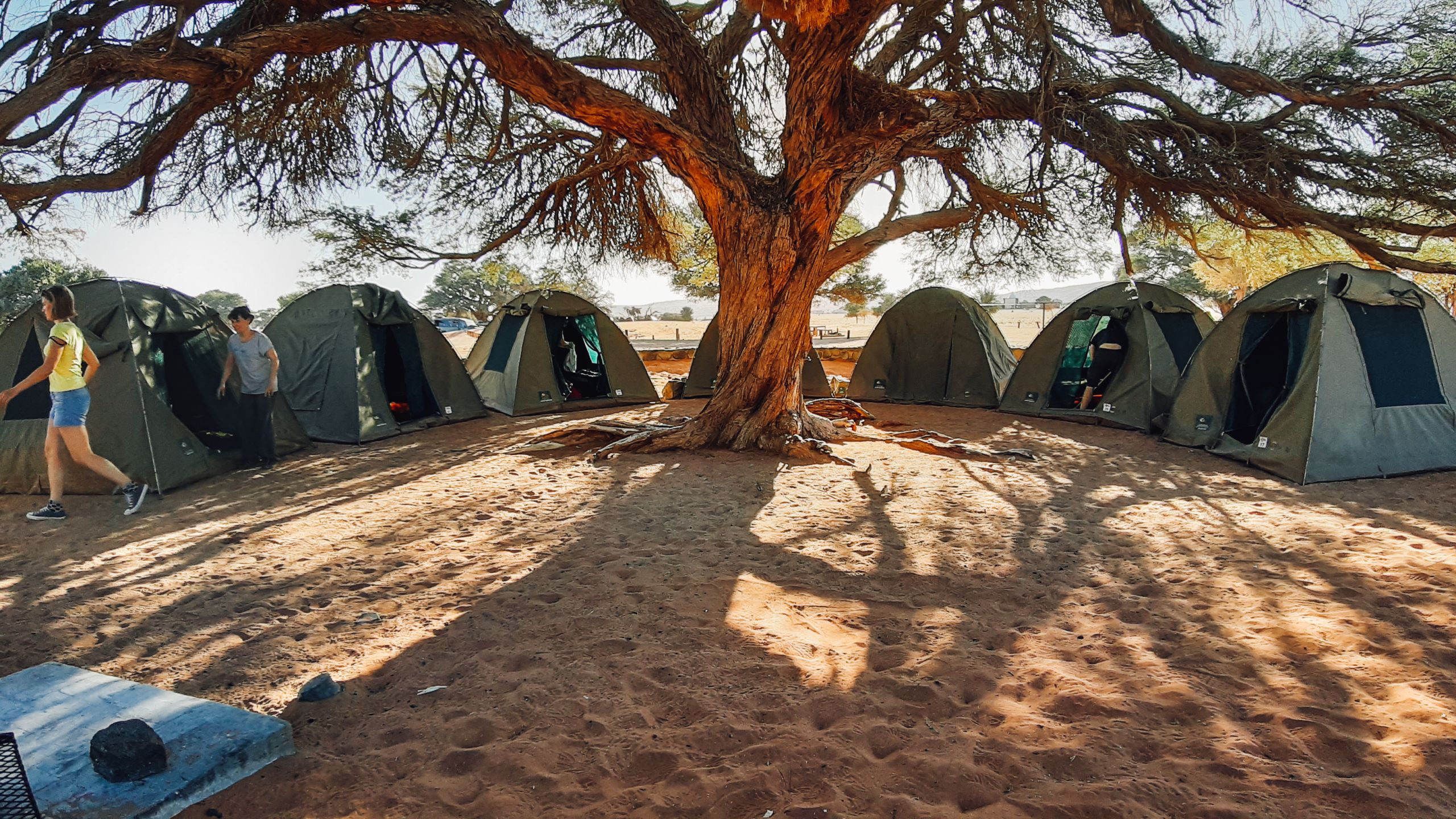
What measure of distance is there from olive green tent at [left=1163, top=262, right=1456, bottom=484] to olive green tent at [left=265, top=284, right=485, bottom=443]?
31.6ft

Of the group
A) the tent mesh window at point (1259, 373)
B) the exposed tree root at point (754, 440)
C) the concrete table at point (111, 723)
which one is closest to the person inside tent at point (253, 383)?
the exposed tree root at point (754, 440)

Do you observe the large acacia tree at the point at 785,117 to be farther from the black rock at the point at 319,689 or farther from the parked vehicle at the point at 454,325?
the parked vehicle at the point at 454,325

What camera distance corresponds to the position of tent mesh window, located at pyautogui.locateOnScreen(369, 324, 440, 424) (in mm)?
10195

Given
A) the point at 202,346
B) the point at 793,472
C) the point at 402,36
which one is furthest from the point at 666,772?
the point at 202,346

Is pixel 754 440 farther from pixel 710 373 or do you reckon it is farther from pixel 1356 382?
pixel 1356 382

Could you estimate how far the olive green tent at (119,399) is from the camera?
21.6 feet

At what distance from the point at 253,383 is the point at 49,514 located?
2.06 metres

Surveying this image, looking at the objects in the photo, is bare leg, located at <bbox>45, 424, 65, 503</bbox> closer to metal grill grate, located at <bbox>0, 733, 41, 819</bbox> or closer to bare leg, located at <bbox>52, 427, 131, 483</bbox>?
bare leg, located at <bbox>52, 427, 131, 483</bbox>

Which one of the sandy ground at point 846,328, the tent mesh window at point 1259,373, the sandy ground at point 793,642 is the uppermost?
the sandy ground at point 846,328

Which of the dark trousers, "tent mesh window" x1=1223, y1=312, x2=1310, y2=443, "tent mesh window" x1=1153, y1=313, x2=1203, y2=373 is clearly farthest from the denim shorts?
"tent mesh window" x1=1153, y1=313, x2=1203, y2=373

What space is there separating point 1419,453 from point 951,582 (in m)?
5.77

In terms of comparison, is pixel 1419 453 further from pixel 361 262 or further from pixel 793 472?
pixel 361 262

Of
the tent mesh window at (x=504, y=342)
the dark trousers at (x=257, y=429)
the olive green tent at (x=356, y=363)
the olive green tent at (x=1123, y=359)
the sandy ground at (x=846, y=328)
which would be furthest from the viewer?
the sandy ground at (x=846, y=328)

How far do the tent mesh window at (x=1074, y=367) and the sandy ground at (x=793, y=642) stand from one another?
4672 millimetres
